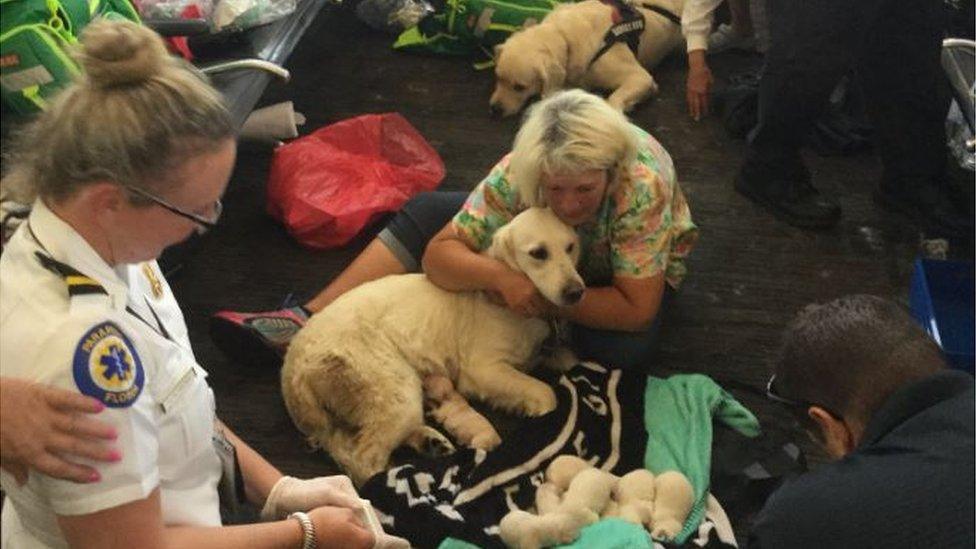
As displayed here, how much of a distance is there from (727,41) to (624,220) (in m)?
1.99

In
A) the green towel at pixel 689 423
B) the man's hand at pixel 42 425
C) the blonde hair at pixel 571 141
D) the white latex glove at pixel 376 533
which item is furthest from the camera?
the green towel at pixel 689 423

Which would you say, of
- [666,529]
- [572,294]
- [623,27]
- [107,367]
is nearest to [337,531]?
[107,367]

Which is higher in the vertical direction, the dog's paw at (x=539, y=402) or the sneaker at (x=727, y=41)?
the sneaker at (x=727, y=41)

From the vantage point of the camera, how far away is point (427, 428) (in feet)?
7.43

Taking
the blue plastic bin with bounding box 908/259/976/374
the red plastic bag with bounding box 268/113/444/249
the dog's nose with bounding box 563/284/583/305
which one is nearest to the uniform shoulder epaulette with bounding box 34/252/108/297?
the dog's nose with bounding box 563/284/583/305

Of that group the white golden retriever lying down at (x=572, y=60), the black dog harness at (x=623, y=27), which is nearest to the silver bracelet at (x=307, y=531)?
the white golden retriever lying down at (x=572, y=60)

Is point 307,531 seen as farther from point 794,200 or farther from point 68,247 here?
point 794,200

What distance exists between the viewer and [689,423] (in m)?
2.27

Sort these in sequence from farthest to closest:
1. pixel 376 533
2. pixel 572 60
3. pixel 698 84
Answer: pixel 572 60
pixel 698 84
pixel 376 533

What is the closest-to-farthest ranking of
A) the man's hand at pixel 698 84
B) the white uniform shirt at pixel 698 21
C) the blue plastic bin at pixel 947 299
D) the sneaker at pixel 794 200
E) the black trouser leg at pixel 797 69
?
the blue plastic bin at pixel 947 299, the black trouser leg at pixel 797 69, the sneaker at pixel 794 200, the white uniform shirt at pixel 698 21, the man's hand at pixel 698 84

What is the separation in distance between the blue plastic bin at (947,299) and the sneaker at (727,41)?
1.64m

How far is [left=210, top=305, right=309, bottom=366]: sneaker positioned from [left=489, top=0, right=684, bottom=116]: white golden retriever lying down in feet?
4.64

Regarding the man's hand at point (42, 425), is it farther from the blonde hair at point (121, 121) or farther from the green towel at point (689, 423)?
the green towel at point (689, 423)

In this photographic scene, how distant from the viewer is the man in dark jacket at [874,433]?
1188mm
